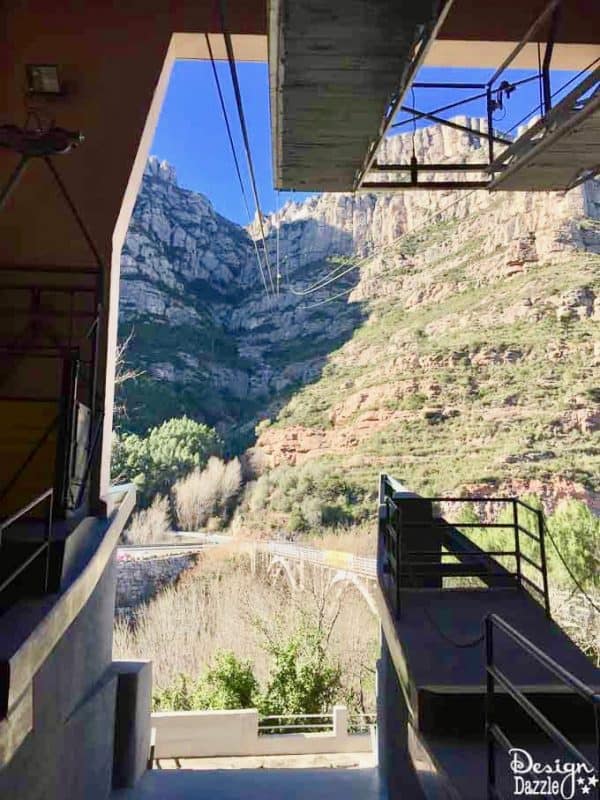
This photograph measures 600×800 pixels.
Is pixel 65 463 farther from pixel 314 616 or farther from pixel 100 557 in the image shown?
pixel 314 616

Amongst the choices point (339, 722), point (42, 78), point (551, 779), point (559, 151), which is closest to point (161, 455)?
point (339, 722)

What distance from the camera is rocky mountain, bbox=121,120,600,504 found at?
3275cm

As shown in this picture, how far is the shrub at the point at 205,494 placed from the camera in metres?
32.4

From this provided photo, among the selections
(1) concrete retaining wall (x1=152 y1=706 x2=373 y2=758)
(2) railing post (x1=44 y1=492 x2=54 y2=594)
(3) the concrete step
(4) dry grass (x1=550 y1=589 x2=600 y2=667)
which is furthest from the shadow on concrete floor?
(4) dry grass (x1=550 y1=589 x2=600 y2=667)

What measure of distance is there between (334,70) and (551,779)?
3346 millimetres

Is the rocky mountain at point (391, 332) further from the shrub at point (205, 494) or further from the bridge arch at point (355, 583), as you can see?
the bridge arch at point (355, 583)

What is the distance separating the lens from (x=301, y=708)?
1026 centimetres

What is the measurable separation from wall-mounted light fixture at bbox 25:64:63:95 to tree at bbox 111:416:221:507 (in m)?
28.1

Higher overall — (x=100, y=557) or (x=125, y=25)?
(x=125, y=25)

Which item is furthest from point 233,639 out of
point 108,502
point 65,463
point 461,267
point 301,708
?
point 461,267

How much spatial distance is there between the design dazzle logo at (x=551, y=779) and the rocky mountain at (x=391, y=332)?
28829 mm

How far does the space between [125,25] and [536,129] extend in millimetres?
3449

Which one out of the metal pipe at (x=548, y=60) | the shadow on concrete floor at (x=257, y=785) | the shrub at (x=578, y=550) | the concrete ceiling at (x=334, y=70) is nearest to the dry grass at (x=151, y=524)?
the shrub at (x=578, y=550)

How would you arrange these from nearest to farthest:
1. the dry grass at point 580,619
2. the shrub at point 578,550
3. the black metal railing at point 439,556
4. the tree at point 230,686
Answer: the black metal railing at point 439,556 < the tree at point 230,686 < the dry grass at point 580,619 < the shrub at point 578,550
